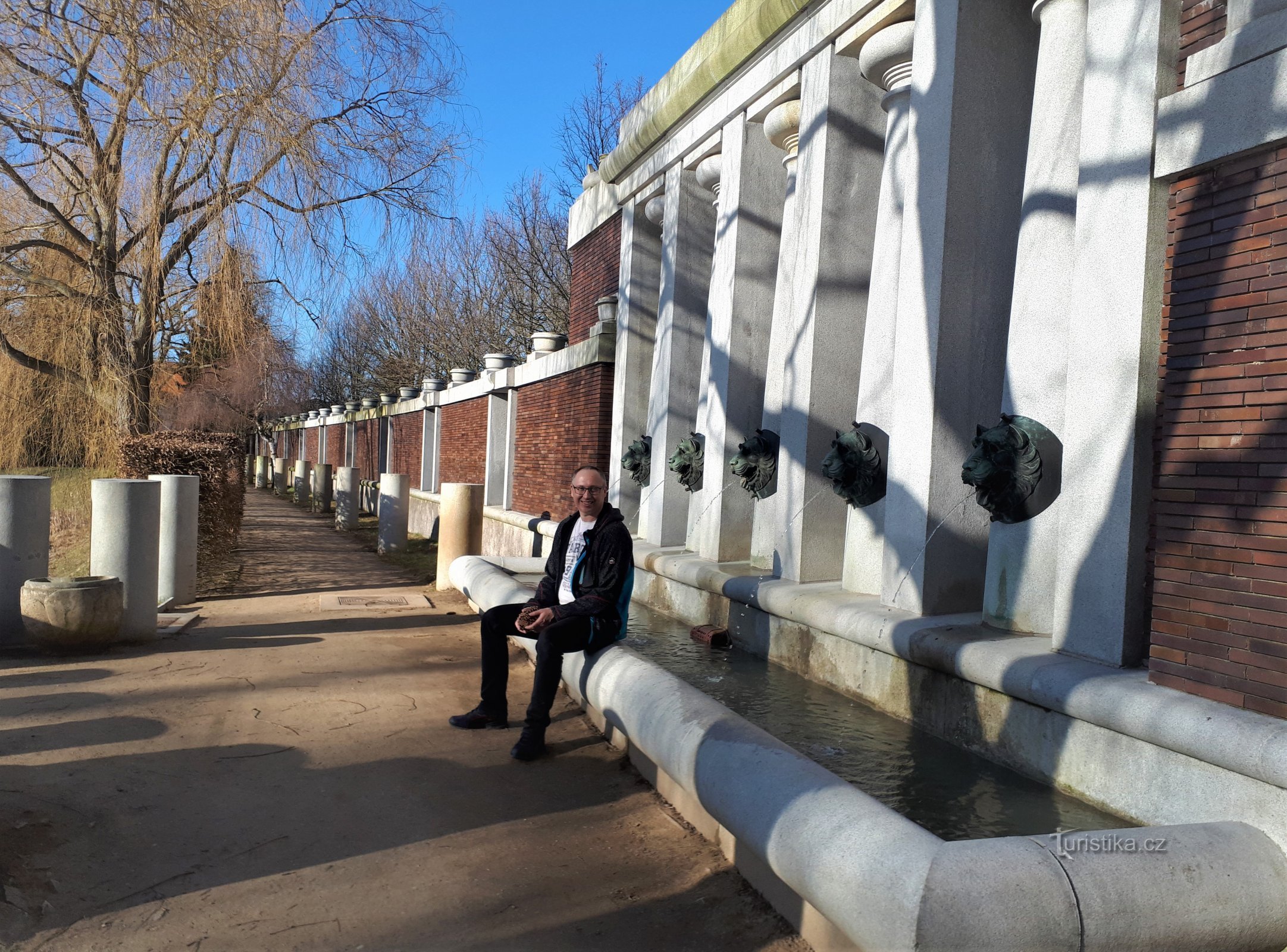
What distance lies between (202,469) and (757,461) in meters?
7.26

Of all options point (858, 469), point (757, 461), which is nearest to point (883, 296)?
point (858, 469)

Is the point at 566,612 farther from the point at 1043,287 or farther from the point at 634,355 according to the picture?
the point at 634,355

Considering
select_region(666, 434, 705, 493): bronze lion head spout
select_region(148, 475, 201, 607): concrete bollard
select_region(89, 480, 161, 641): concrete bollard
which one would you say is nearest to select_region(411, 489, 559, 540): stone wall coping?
select_region(666, 434, 705, 493): bronze lion head spout

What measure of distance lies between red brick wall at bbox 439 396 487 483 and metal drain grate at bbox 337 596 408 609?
6255mm

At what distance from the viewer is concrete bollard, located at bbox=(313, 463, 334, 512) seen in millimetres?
24938

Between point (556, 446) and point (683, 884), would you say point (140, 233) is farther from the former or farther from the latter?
point (683, 884)

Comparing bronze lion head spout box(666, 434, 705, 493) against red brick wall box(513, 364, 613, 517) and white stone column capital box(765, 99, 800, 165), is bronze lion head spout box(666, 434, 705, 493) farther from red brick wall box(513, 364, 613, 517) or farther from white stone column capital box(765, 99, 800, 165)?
white stone column capital box(765, 99, 800, 165)

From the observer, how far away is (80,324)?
11.0 meters

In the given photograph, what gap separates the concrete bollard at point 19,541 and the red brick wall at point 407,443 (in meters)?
14.2

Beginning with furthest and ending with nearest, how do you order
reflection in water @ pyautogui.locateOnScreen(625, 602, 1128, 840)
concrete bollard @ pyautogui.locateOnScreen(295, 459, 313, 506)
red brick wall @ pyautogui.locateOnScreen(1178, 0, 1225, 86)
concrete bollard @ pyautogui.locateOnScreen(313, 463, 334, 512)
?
concrete bollard @ pyautogui.locateOnScreen(295, 459, 313, 506) → concrete bollard @ pyautogui.locateOnScreen(313, 463, 334, 512) → red brick wall @ pyautogui.locateOnScreen(1178, 0, 1225, 86) → reflection in water @ pyautogui.locateOnScreen(625, 602, 1128, 840)

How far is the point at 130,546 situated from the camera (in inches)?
285

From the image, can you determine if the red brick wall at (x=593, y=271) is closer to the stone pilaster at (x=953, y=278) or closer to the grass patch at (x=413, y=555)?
the grass patch at (x=413, y=555)

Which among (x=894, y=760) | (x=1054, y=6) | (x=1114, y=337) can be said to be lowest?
(x=894, y=760)

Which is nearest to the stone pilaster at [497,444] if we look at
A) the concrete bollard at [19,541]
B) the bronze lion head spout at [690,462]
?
the bronze lion head spout at [690,462]
